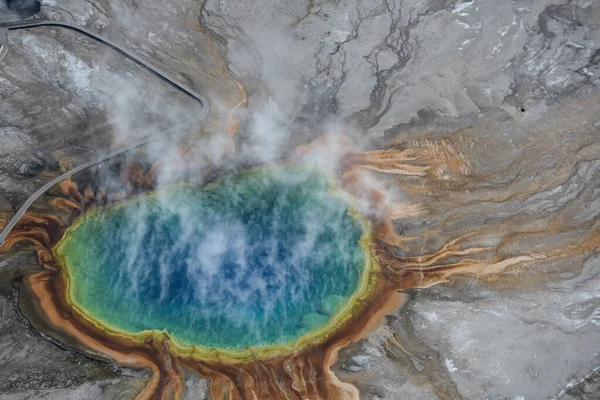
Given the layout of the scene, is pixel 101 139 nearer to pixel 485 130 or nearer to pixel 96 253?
pixel 96 253

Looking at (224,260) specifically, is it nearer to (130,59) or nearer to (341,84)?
(341,84)

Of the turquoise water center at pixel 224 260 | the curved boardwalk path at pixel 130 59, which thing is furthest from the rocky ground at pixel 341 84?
the turquoise water center at pixel 224 260

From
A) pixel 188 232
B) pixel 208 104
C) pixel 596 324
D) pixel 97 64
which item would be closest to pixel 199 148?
pixel 208 104

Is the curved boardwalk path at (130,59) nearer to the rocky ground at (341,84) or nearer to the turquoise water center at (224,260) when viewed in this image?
the rocky ground at (341,84)

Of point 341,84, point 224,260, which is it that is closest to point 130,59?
point 341,84

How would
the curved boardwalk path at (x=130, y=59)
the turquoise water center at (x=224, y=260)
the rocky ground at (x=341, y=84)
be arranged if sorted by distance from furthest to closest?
the curved boardwalk path at (x=130, y=59)
the rocky ground at (x=341, y=84)
the turquoise water center at (x=224, y=260)


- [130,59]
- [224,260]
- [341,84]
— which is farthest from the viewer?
[341,84]

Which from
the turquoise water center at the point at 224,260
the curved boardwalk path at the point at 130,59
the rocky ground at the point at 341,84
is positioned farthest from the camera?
the curved boardwalk path at the point at 130,59
